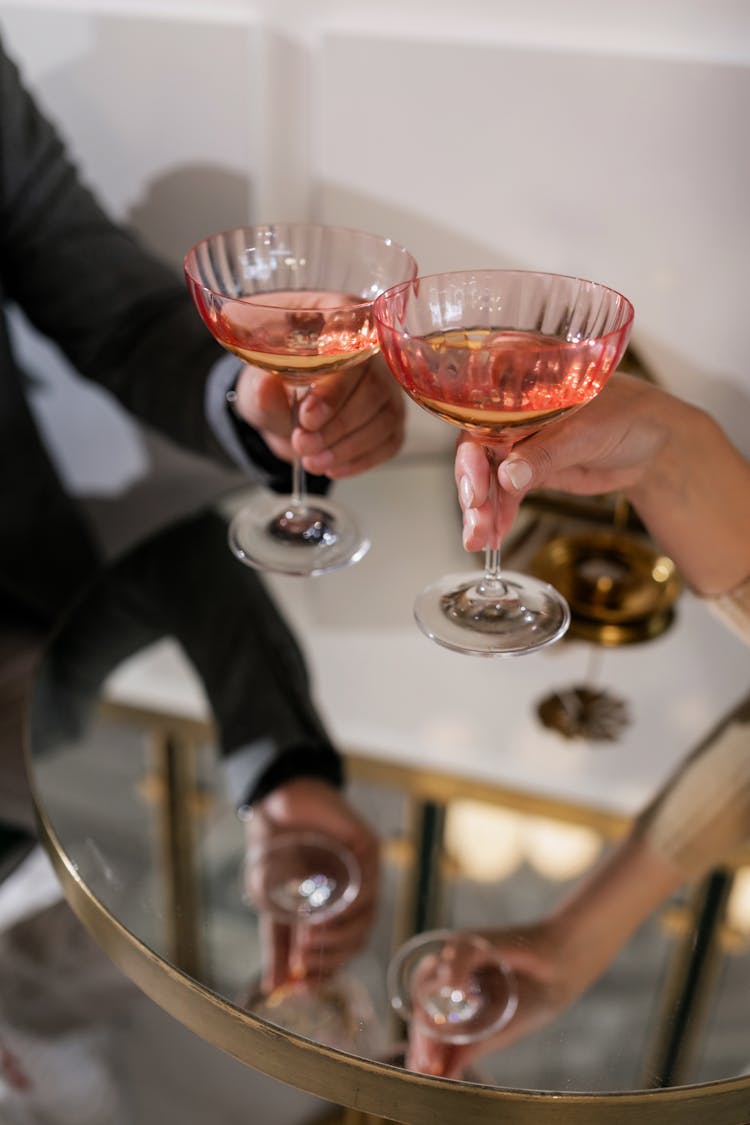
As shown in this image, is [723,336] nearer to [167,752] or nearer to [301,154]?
[301,154]

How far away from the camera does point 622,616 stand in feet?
2.68

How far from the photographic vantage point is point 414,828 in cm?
66

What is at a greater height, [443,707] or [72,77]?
[72,77]

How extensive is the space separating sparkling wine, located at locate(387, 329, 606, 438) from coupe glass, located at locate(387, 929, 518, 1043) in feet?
0.85

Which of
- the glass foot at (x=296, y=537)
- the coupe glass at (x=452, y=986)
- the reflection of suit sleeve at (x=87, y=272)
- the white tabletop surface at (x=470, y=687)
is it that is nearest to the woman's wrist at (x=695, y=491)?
the white tabletop surface at (x=470, y=687)

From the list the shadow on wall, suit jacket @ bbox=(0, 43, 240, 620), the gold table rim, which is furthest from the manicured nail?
the shadow on wall

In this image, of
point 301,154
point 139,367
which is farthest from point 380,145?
point 139,367

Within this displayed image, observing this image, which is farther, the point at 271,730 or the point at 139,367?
the point at 139,367

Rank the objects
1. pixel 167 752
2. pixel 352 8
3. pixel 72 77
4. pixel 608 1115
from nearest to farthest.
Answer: pixel 608 1115
pixel 167 752
pixel 352 8
pixel 72 77

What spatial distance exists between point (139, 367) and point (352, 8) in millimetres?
336

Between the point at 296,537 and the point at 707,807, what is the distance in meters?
0.29

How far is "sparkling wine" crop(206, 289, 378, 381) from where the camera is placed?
0.60 metres

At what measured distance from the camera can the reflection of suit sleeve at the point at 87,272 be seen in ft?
3.14

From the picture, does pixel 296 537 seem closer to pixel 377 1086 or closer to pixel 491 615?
pixel 491 615
